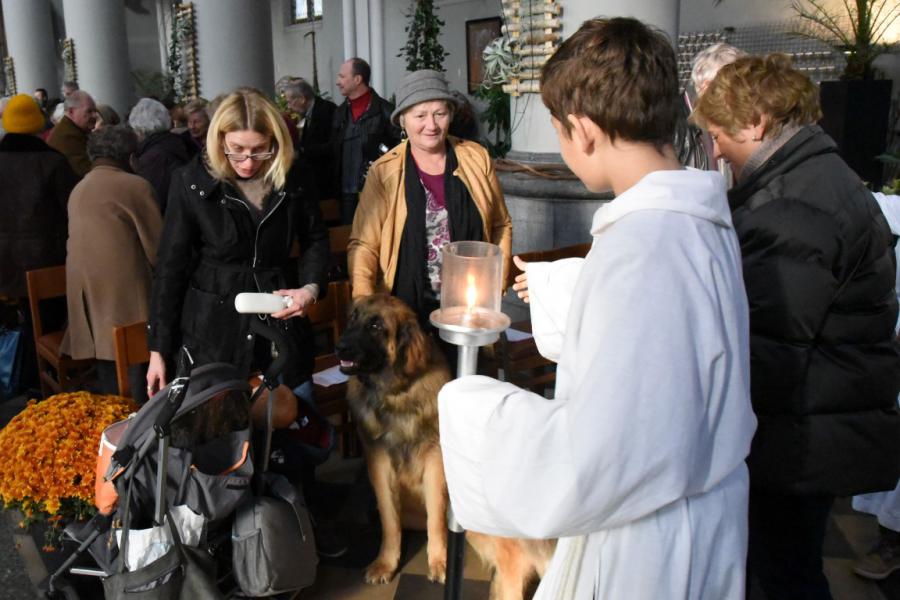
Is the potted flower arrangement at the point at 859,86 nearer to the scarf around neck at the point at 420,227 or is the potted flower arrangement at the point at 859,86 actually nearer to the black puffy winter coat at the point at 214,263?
the scarf around neck at the point at 420,227

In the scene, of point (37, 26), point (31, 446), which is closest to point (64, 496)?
point (31, 446)

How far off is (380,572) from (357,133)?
3.78 meters

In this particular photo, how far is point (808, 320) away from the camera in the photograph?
5.40ft

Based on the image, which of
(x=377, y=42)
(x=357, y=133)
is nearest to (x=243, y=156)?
(x=357, y=133)

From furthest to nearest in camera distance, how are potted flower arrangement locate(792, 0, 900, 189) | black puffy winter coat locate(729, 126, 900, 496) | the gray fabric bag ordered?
potted flower arrangement locate(792, 0, 900, 189), the gray fabric bag, black puffy winter coat locate(729, 126, 900, 496)

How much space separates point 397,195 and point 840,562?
2154 mm

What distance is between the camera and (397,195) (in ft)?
9.33

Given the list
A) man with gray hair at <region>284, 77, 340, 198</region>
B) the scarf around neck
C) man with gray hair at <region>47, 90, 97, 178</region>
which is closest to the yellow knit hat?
man with gray hair at <region>47, 90, 97, 178</region>

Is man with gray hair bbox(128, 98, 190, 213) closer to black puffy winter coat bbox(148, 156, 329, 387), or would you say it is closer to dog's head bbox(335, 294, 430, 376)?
black puffy winter coat bbox(148, 156, 329, 387)

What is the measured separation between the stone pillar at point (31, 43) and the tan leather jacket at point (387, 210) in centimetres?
Result: 1464

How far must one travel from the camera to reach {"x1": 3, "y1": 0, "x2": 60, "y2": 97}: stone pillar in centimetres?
1505

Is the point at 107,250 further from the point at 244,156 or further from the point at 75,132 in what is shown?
the point at 75,132

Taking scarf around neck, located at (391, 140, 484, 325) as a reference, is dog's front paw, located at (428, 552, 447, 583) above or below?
below

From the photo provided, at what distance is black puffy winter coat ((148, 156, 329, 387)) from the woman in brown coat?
1187 mm
